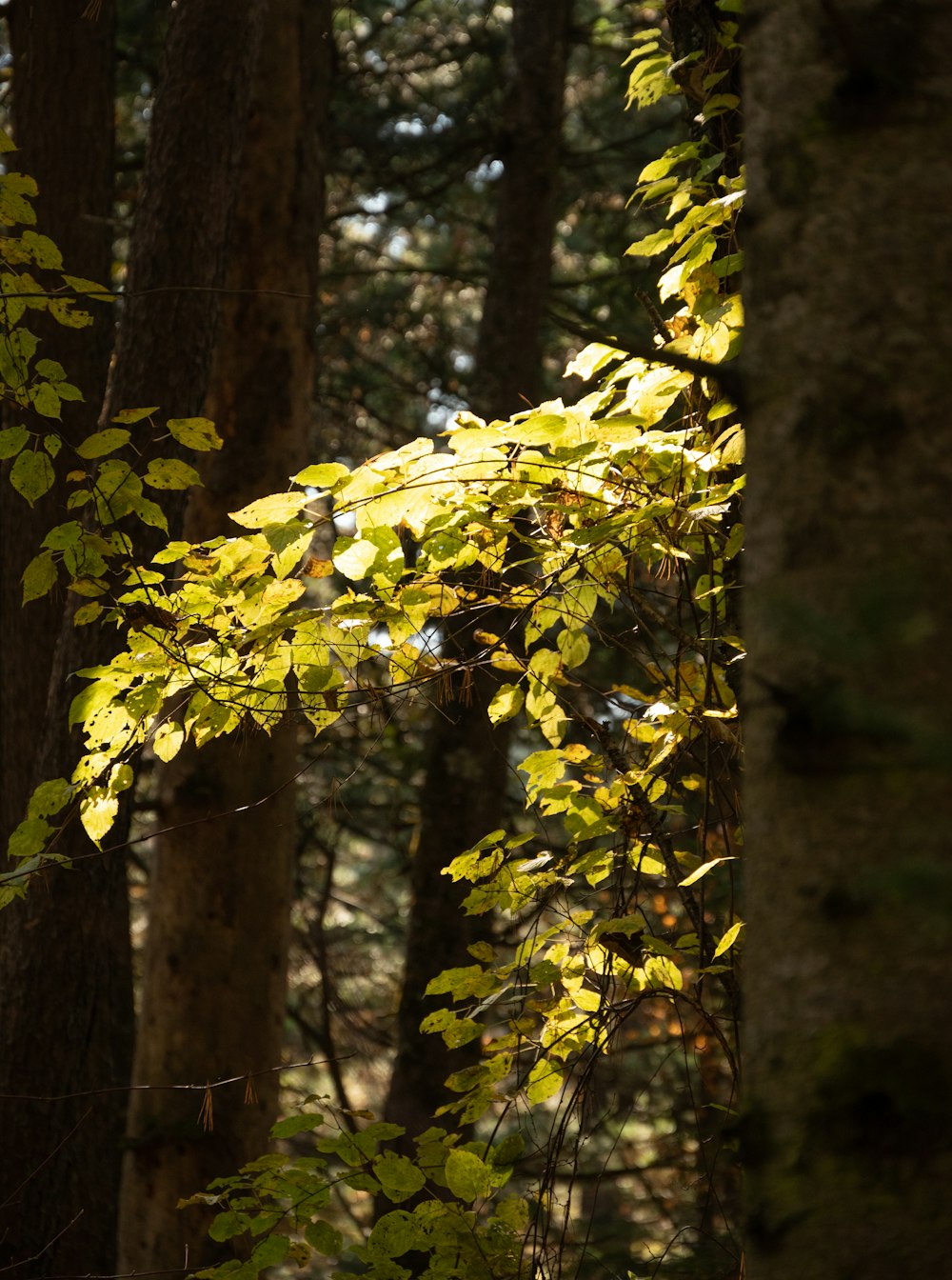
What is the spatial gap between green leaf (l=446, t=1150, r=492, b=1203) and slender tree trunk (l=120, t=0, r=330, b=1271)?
6.70 feet

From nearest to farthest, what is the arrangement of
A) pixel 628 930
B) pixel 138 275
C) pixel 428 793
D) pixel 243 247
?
1. pixel 628 930
2. pixel 138 275
3. pixel 243 247
4. pixel 428 793

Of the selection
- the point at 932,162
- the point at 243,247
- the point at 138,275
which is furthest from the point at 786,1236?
the point at 243,247

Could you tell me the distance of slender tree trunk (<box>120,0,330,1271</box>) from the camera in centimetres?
390

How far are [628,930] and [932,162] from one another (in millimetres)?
1393

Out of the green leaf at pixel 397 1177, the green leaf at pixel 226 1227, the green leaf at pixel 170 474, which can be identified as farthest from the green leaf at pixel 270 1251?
the green leaf at pixel 170 474

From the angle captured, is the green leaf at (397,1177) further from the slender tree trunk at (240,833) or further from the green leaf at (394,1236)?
the slender tree trunk at (240,833)

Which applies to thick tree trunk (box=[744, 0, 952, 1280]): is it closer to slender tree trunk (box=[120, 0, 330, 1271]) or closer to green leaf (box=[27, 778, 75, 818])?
green leaf (box=[27, 778, 75, 818])

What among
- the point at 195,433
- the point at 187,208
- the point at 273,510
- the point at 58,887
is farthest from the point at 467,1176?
the point at 187,208

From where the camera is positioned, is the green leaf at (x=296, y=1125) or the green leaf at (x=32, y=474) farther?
the green leaf at (x=32, y=474)

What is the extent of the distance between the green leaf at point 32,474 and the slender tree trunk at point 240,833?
1675 millimetres

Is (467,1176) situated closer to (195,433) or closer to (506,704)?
(506,704)

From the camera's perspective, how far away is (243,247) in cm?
451

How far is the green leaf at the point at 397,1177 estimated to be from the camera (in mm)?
1997

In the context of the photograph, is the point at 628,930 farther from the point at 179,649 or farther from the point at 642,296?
the point at 642,296
